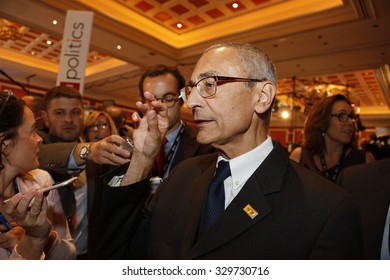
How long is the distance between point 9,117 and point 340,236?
1403 mm

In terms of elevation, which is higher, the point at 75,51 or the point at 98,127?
the point at 75,51

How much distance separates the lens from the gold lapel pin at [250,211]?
1.06 meters

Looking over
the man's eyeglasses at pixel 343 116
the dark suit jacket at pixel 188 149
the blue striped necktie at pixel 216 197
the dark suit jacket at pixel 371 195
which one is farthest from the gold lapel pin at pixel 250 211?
the man's eyeglasses at pixel 343 116

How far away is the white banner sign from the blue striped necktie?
180 centimetres

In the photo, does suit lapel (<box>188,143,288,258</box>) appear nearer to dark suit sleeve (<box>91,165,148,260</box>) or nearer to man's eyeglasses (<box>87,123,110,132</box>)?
dark suit sleeve (<box>91,165,148,260</box>)

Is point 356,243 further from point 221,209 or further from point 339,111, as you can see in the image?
point 339,111

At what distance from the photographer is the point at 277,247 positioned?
1029mm

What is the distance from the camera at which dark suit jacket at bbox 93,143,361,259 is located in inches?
40.3

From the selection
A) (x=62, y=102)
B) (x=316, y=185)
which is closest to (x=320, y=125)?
(x=316, y=185)

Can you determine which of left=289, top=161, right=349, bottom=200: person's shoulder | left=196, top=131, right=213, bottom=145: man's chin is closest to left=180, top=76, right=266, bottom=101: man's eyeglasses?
left=196, top=131, right=213, bottom=145: man's chin

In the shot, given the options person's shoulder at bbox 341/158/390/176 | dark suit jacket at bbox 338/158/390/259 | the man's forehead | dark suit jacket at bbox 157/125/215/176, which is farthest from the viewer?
the man's forehead

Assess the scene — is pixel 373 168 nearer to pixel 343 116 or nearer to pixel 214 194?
pixel 214 194

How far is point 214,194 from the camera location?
3.93 ft

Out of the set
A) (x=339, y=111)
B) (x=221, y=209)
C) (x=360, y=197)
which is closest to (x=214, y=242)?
(x=221, y=209)
